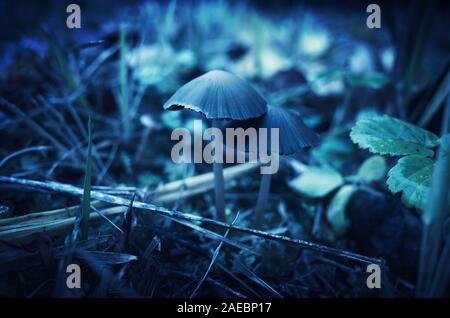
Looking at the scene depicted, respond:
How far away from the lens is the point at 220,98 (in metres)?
1.23

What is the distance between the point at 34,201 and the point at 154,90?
1.33 metres

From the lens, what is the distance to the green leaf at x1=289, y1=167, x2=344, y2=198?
1670mm

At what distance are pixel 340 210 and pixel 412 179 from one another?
1.66ft

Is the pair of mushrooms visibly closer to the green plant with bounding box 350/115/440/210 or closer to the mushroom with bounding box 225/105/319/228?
the mushroom with bounding box 225/105/319/228

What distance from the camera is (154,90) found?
2.54m

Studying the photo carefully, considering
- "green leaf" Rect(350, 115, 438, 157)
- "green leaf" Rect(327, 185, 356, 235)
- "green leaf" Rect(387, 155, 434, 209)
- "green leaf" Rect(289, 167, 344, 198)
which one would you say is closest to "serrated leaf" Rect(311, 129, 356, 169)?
"green leaf" Rect(289, 167, 344, 198)

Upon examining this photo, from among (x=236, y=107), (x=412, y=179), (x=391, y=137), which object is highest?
(x=236, y=107)

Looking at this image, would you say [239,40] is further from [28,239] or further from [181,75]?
[28,239]

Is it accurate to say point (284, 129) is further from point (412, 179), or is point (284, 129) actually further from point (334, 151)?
point (334, 151)

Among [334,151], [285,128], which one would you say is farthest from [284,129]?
[334,151]

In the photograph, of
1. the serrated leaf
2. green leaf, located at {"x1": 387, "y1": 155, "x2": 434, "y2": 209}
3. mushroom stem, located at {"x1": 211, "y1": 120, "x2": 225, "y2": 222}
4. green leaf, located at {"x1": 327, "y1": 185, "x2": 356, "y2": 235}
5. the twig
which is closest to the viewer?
green leaf, located at {"x1": 387, "y1": 155, "x2": 434, "y2": 209}

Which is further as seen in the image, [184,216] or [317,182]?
[317,182]

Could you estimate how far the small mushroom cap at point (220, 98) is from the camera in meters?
1.19

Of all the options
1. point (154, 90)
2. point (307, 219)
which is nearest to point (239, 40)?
point (154, 90)
